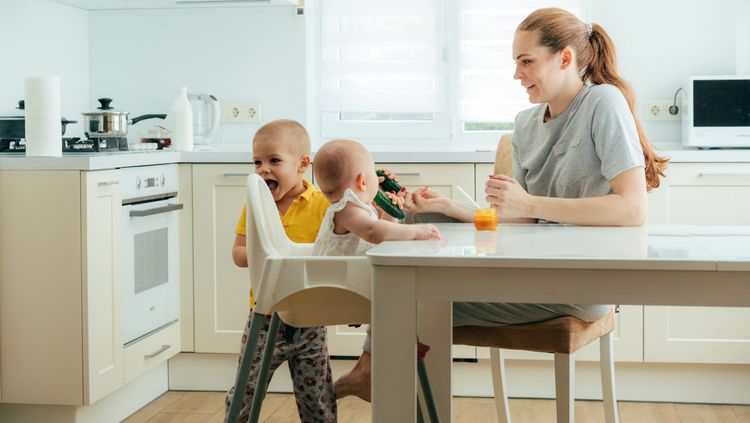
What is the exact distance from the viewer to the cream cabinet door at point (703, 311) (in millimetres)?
→ 3381

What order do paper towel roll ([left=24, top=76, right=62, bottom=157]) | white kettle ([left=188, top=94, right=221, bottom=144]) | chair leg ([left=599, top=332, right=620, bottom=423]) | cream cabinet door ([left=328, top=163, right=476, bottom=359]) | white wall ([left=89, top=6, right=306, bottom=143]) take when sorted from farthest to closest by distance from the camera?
white wall ([left=89, top=6, right=306, bottom=143]) < white kettle ([left=188, top=94, right=221, bottom=144]) < cream cabinet door ([left=328, top=163, right=476, bottom=359]) < paper towel roll ([left=24, top=76, right=62, bottom=157]) < chair leg ([left=599, top=332, right=620, bottom=423])

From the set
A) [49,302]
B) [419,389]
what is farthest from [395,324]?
[49,302]

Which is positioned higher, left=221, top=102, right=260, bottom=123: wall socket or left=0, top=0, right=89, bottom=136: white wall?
left=0, top=0, right=89, bottom=136: white wall

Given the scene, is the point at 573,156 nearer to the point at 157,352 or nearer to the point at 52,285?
the point at 52,285

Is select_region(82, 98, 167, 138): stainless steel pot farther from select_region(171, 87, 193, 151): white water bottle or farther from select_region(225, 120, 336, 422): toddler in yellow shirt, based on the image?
select_region(225, 120, 336, 422): toddler in yellow shirt

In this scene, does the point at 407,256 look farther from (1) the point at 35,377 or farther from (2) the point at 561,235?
(1) the point at 35,377

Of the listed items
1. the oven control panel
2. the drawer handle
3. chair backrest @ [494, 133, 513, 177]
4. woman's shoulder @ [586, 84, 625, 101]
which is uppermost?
woman's shoulder @ [586, 84, 625, 101]

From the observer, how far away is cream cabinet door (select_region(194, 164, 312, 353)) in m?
3.59

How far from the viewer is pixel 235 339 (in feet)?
11.9

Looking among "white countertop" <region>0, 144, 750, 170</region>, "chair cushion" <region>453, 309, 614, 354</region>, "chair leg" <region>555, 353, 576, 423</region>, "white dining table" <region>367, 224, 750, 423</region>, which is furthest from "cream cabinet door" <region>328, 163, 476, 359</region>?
"white dining table" <region>367, 224, 750, 423</region>

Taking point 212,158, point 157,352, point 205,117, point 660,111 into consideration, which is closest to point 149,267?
point 157,352

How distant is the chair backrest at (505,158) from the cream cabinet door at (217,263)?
121 cm

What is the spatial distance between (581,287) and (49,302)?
1960 millimetres

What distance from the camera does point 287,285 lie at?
1731mm
